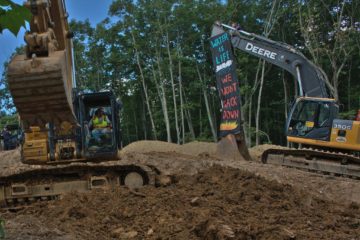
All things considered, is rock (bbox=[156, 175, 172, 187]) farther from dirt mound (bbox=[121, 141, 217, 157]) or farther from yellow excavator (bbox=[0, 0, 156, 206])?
dirt mound (bbox=[121, 141, 217, 157])

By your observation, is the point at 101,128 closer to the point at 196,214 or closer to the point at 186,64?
the point at 196,214

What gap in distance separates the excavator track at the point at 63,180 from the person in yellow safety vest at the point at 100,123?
723 millimetres

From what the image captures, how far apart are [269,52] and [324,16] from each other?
18.2 metres

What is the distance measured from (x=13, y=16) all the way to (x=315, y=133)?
11.9 metres

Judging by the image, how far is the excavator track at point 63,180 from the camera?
8.48 m

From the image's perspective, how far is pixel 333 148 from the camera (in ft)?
43.4

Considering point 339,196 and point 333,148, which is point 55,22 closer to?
point 339,196

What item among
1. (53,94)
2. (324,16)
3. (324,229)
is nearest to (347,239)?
(324,229)

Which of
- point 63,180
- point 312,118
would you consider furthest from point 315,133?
point 63,180

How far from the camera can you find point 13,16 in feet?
7.42

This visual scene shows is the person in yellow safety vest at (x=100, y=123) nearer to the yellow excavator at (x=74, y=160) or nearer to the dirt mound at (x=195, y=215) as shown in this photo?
the yellow excavator at (x=74, y=160)

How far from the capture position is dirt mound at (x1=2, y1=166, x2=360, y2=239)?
18.1 feet

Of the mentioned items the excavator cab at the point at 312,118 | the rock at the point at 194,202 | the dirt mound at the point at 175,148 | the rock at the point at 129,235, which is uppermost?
the excavator cab at the point at 312,118

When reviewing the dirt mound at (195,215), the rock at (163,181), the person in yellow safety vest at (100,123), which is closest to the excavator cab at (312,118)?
the dirt mound at (195,215)
